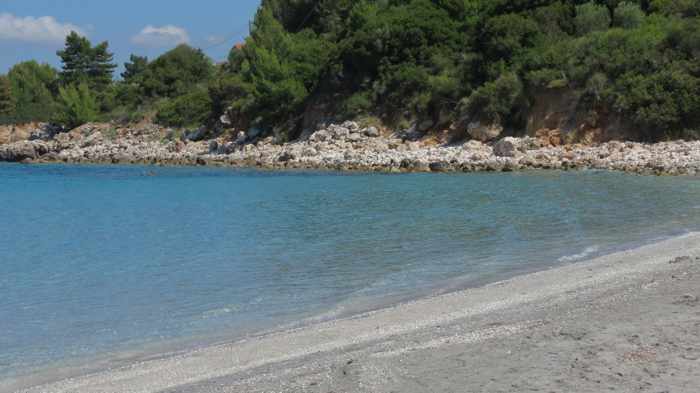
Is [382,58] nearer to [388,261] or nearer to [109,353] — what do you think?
[388,261]

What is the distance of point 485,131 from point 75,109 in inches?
1915

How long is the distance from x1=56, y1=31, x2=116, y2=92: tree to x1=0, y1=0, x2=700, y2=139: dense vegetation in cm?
1779

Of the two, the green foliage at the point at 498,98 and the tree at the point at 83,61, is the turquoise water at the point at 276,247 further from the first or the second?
the tree at the point at 83,61

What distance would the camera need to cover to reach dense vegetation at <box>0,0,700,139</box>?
113 feet

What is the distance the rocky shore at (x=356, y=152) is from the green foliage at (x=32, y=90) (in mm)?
11965

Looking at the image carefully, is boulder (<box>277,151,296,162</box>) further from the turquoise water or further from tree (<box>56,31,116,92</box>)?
tree (<box>56,31,116,92</box>)

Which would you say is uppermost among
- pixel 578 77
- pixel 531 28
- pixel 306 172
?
pixel 531 28

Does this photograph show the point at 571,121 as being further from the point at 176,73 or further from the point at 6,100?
the point at 6,100

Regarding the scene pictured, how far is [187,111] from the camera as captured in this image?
213 ft

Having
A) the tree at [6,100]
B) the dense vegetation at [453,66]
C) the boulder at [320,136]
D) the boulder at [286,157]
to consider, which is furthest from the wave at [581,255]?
the tree at [6,100]

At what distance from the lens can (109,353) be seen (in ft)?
24.1

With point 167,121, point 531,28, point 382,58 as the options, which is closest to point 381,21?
point 382,58

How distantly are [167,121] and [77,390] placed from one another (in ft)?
202

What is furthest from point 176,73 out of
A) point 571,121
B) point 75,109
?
point 571,121
